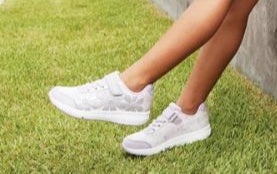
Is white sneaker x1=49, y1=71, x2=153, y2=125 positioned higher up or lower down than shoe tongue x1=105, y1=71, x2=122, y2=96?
lower down

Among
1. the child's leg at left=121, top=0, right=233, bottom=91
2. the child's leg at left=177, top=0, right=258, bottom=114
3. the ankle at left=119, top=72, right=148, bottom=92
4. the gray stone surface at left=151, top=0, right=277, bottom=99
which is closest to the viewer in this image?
the child's leg at left=121, top=0, right=233, bottom=91

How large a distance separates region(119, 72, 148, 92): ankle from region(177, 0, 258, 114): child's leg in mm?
360

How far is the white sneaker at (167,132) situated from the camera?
3154 millimetres

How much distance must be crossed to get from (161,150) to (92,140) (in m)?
0.39

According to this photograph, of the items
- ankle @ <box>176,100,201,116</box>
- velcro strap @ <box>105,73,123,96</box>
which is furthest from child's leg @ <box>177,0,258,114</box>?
velcro strap @ <box>105,73,123,96</box>

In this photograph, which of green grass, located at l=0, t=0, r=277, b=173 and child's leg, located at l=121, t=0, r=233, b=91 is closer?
child's leg, located at l=121, t=0, r=233, b=91

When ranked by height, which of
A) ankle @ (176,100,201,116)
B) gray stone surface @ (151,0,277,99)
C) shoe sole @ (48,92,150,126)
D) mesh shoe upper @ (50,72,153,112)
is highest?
mesh shoe upper @ (50,72,153,112)

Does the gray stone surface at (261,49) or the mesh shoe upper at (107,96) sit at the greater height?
the mesh shoe upper at (107,96)

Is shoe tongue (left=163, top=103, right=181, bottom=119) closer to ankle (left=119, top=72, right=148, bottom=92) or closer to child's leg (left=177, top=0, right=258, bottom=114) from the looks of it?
child's leg (left=177, top=0, right=258, bottom=114)

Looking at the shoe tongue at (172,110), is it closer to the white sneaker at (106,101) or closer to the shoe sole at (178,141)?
the shoe sole at (178,141)

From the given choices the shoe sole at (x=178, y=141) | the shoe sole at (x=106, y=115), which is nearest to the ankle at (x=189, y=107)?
the shoe sole at (x=178, y=141)

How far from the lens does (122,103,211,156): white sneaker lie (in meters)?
3.15

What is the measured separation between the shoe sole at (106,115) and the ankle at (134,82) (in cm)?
13

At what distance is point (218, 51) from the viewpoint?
307 centimetres
